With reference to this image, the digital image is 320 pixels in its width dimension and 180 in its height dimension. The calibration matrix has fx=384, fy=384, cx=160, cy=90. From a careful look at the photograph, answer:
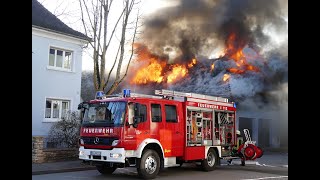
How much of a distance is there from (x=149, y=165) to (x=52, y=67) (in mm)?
9485

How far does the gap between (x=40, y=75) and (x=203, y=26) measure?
9495mm

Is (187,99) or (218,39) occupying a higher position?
(218,39)

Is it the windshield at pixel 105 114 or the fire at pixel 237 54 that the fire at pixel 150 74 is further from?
the windshield at pixel 105 114

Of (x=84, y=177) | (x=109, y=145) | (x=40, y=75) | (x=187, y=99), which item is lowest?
(x=84, y=177)

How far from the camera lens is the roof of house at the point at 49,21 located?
17906mm

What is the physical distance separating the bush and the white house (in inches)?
48.8

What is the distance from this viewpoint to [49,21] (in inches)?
727

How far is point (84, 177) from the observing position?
1047 centimetres

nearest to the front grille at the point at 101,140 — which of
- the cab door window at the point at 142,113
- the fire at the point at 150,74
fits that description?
the cab door window at the point at 142,113

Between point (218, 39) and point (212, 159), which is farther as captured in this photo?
point (212, 159)

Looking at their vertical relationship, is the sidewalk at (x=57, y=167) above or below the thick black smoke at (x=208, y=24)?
below

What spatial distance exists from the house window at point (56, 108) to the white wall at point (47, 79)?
0.81ft
